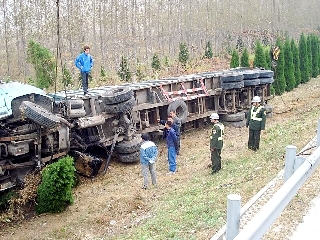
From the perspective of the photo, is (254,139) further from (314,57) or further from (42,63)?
(314,57)

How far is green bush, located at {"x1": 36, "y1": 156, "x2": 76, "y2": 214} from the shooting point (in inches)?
252

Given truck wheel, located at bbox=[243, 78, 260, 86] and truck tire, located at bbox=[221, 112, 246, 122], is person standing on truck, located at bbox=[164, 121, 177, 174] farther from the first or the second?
truck wheel, located at bbox=[243, 78, 260, 86]

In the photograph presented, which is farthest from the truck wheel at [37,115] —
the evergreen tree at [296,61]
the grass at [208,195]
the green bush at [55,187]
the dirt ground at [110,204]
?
the evergreen tree at [296,61]

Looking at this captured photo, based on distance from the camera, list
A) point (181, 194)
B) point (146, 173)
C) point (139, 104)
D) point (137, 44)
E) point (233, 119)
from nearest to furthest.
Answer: point (181, 194), point (146, 173), point (139, 104), point (233, 119), point (137, 44)

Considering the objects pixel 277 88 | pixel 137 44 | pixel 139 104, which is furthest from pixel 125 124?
pixel 137 44

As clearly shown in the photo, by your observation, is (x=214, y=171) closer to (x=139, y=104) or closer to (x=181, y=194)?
(x=181, y=194)

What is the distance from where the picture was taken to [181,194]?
666cm

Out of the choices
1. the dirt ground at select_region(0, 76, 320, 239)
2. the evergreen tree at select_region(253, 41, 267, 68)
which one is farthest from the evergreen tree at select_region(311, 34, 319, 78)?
the dirt ground at select_region(0, 76, 320, 239)

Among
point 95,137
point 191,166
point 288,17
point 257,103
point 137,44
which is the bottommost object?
point 191,166

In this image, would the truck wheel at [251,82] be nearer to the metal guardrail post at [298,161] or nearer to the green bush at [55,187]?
the green bush at [55,187]

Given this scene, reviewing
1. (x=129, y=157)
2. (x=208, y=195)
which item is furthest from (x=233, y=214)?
(x=129, y=157)

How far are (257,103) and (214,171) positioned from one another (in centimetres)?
190

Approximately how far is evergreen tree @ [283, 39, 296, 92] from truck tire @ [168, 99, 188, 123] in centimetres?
1081

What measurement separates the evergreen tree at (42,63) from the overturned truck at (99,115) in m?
7.24
